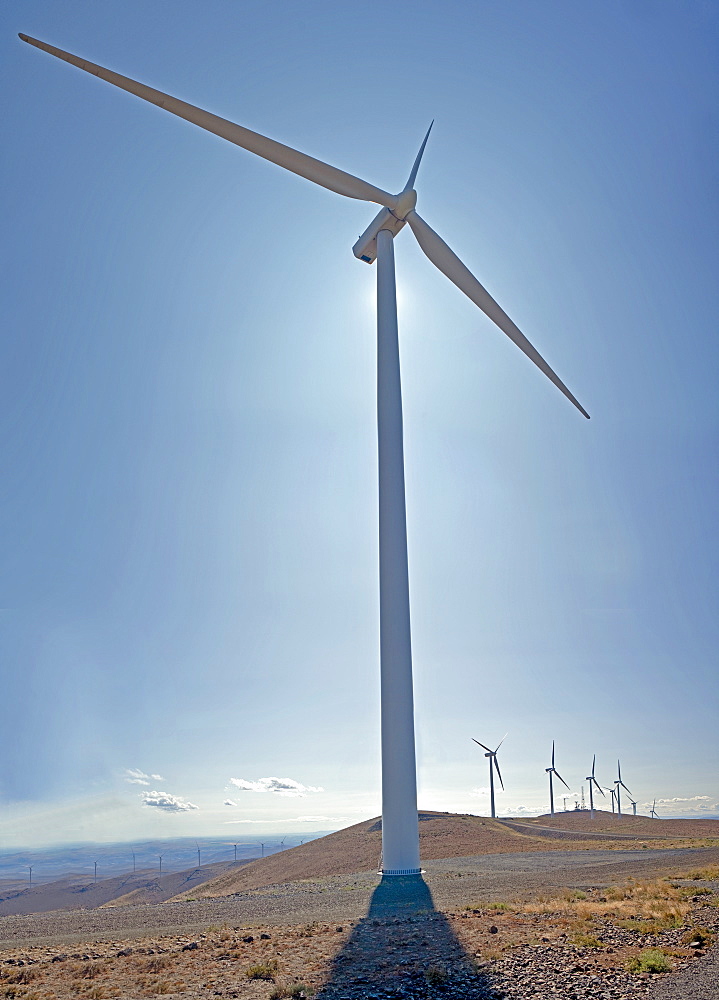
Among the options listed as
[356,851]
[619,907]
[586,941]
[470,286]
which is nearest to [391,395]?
[470,286]

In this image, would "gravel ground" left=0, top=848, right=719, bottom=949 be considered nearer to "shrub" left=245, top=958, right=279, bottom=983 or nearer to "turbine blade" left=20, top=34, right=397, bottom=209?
"shrub" left=245, top=958, right=279, bottom=983

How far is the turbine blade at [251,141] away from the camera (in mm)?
32344

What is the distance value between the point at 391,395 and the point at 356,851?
51.2 metres

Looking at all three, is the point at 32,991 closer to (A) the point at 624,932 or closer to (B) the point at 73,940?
(B) the point at 73,940

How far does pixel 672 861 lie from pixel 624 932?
1071 inches

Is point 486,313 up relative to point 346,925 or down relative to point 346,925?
up

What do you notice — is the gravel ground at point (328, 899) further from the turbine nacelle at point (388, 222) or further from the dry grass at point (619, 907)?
the turbine nacelle at point (388, 222)

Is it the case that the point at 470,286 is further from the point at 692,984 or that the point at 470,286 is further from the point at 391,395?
the point at 692,984

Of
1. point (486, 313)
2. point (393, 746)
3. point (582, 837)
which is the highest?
point (486, 313)

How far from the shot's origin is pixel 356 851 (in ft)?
229

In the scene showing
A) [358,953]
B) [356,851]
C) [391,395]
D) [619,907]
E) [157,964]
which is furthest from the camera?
[356,851]

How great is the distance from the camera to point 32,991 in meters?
15.6

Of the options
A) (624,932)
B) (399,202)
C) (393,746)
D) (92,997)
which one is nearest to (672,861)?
(393,746)

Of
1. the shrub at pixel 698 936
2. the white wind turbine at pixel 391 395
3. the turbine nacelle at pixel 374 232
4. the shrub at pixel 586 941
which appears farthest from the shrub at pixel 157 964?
the turbine nacelle at pixel 374 232
